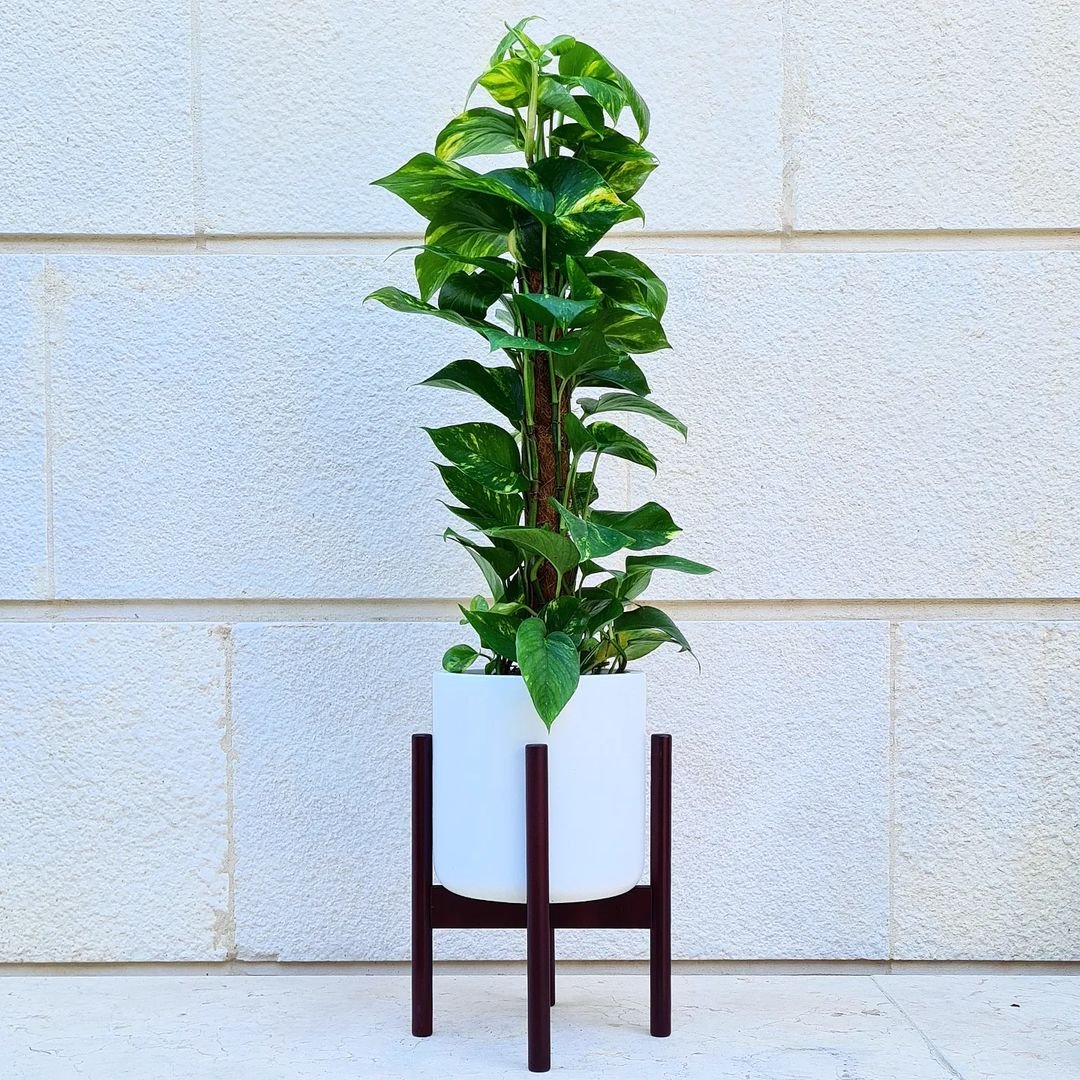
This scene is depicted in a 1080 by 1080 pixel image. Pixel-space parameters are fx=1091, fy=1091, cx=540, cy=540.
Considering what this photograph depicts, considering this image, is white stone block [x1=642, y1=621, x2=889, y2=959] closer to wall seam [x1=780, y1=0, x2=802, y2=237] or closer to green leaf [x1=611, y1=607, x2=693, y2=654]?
green leaf [x1=611, y1=607, x2=693, y2=654]

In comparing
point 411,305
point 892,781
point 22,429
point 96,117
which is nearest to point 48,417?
point 22,429

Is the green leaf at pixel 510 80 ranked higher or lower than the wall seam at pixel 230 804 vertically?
higher

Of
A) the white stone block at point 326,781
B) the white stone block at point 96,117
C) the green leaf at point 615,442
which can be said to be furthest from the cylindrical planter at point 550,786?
the white stone block at point 96,117

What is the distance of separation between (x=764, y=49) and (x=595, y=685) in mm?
844

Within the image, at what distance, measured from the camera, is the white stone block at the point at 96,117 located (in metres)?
1.35

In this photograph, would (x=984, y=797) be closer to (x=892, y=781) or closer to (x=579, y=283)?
(x=892, y=781)

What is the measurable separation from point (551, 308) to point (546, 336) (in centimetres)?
11

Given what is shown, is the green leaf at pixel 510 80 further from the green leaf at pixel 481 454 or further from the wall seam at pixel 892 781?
the wall seam at pixel 892 781

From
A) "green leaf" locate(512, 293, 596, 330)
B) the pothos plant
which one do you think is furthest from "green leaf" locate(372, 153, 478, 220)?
"green leaf" locate(512, 293, 596, 330)

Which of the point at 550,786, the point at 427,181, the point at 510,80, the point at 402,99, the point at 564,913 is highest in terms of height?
the point at 402,99

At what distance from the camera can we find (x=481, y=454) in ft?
3.41

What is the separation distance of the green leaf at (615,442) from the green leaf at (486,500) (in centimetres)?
10

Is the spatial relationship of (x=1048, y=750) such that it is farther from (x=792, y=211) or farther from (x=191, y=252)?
(x=191, y=252)

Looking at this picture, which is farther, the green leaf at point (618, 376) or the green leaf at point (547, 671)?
the green leaf at point (618, 376)
